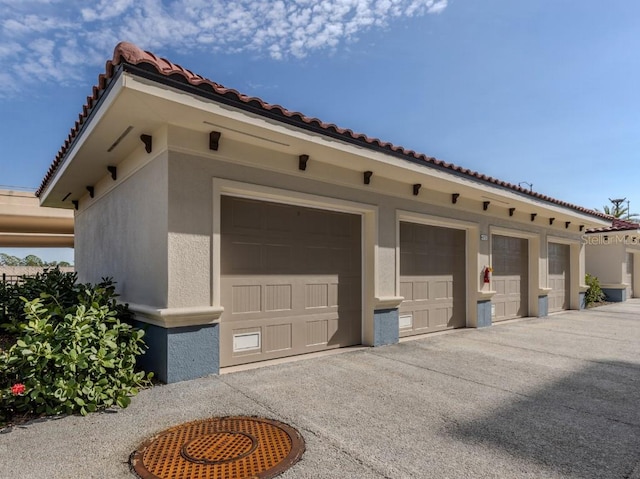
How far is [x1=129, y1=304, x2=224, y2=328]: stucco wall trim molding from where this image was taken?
14.4ft

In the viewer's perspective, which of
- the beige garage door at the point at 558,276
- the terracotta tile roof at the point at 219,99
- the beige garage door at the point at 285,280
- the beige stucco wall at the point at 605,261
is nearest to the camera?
the terracotta tile roof at the point at 219,99

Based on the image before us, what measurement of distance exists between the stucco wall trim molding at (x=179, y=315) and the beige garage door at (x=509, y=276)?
7.54 meters

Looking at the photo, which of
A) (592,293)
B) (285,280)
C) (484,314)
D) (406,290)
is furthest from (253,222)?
(592,293)

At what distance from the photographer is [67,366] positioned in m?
3.60

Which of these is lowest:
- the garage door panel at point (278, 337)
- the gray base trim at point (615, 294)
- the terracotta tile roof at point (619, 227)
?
the gray base trim at point (615, 294)

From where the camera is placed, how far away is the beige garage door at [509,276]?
9.95 m

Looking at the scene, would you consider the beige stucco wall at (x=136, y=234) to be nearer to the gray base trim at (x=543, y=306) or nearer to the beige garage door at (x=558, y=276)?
the gray base trim at (x=543, y=306)

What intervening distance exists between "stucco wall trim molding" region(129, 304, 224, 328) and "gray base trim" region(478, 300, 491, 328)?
20.5 ft

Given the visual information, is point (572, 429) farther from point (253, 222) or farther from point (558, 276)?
point (558, 276)

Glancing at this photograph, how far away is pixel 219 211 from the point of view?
4922 mm

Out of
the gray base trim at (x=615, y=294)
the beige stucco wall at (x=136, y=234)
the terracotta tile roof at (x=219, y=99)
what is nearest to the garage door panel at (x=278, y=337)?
the beige stucco wall at (x=136, y=234)

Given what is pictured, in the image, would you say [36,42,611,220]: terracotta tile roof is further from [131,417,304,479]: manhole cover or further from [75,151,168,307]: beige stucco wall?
[131,417,304,479]: manhole cover

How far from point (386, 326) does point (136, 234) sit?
13.7 ft

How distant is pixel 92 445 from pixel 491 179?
25.0ft
